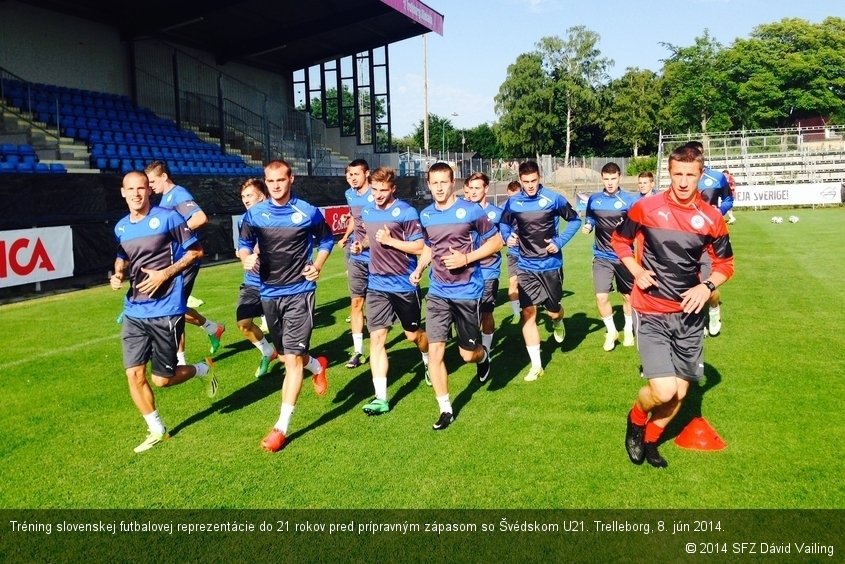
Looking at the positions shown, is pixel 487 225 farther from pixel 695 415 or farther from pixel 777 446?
pixel 777 446

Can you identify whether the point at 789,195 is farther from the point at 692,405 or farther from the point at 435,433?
the point at 435,433

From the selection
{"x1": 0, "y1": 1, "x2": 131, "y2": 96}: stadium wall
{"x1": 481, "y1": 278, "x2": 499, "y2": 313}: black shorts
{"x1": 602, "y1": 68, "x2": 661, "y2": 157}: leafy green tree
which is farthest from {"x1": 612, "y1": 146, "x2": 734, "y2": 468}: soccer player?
{"x1": 602, "y1": 68, "x2": 661, "y2": 157}: leafy green tree

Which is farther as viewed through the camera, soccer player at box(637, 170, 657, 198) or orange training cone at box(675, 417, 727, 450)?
soccer player at box(637, 170, 657, 198)

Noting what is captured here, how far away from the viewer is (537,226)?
7.54 metres

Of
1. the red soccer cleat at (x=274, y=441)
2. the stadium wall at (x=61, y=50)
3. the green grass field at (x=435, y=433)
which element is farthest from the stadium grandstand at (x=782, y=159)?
the red soccer cleat at (x=274, y=441)

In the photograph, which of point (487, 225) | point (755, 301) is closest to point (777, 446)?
point (487, 225)

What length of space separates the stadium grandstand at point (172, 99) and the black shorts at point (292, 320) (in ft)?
30.2

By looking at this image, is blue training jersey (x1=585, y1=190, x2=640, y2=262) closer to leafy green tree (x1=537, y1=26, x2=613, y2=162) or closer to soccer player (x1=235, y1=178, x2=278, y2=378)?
soccer player (x1=235, y1=178, x2=278, y2=378)

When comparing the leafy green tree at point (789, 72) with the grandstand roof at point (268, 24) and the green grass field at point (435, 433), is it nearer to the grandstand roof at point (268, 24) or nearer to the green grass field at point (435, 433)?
the grandstand roof at point (268, 24)

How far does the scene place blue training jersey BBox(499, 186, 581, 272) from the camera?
7.53 m

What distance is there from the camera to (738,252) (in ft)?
58.0

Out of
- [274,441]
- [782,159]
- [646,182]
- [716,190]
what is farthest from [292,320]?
[782,159]

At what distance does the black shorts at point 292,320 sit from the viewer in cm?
569

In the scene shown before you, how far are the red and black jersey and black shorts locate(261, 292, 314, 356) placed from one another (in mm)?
2578
